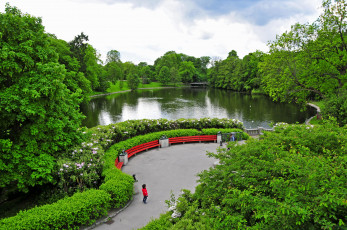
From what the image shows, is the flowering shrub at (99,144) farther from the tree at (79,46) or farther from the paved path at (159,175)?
the tree at (79,46)

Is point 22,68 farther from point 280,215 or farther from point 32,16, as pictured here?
point 280,215

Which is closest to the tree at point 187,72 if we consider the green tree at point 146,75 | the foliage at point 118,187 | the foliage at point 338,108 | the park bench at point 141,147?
the green tree at point 146,75

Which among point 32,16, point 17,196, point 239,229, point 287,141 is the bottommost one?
point 17,196

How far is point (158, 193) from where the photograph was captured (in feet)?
36.8

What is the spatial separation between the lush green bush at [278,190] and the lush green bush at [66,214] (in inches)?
136

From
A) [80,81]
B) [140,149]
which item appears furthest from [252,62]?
[140,149]

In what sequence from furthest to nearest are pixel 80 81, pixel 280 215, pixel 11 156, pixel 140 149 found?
pixel 80 81, pixel 140 149, pixel 11 156, pixel 280 215

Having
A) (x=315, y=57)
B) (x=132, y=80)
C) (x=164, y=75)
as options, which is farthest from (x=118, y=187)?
(x=164, y=75)

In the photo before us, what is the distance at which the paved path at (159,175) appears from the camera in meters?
9.32

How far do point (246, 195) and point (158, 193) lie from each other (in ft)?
21.8

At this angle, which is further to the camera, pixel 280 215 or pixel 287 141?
pixel 287 141

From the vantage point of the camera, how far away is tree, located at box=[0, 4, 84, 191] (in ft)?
29.9

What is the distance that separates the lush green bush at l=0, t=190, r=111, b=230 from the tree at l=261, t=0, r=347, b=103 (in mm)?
23917

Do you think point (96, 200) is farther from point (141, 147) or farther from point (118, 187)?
point (141, 147)
